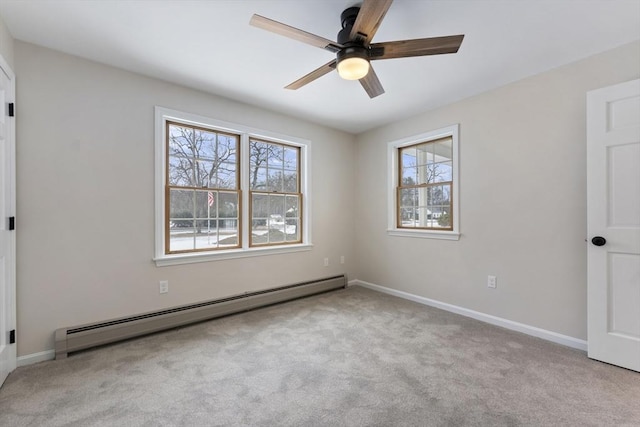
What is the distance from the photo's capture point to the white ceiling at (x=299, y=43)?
1857 mm

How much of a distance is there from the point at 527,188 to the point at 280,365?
9.28ft

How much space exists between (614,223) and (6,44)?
479 cm

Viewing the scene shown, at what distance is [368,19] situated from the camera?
154 cm

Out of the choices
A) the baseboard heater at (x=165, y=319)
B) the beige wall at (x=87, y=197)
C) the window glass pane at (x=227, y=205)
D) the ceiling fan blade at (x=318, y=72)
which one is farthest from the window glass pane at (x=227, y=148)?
the baseboard heater at (x=165, y=319)

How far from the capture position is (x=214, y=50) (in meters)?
2.35

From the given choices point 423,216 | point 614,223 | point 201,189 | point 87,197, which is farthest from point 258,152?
point 614,223

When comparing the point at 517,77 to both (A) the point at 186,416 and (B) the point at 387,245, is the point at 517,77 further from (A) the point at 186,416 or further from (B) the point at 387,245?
(A) the point at 186,416

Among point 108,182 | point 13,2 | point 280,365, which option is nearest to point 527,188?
point 280,365

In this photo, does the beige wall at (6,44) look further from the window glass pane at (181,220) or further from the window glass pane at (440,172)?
the window glass pane at (440,172)

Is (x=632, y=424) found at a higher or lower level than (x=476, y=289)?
lower

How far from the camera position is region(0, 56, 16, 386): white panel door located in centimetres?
199

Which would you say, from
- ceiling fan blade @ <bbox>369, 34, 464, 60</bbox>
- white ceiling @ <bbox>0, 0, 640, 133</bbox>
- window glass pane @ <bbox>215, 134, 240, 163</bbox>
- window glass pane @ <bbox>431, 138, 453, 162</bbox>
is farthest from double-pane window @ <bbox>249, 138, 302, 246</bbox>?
ceiling fan blade @ <bbox>369, 34, 464, 60</bbox>

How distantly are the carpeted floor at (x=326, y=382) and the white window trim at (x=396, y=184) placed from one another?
1.15 meters

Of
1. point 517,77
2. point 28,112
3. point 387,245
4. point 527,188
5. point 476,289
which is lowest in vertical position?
point 476,289
